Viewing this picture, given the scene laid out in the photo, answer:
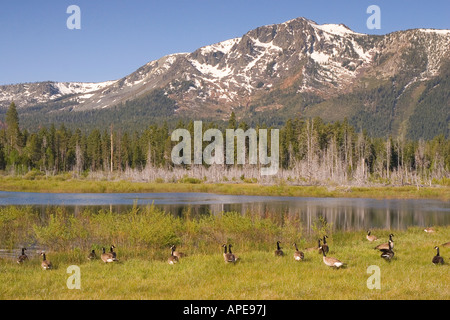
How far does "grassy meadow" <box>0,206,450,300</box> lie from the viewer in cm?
1437

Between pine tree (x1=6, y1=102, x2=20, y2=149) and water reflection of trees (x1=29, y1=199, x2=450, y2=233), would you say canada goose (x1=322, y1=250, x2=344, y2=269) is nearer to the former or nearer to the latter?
water reflection of trees (x1=29, y1=199, x2=450, y2=233)

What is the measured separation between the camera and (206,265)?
18812mm

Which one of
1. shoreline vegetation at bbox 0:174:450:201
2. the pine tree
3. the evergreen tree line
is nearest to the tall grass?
shoreline vegetation at bbox 0:174:450:201

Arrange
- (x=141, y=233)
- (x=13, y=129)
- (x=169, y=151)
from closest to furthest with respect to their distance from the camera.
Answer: (x=141, y=233) < (x=169, y=151) < (x=13, y=129)

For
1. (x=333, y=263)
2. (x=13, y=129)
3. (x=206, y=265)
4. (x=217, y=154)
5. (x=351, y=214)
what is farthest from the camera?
(x=13, y=129)

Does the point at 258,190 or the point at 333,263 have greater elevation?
the point at 333,263

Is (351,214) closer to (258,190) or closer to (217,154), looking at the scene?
(258,190)

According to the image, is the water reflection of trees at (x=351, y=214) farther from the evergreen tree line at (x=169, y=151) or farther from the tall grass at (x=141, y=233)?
the evergreen tree line at (x=169, y=151)

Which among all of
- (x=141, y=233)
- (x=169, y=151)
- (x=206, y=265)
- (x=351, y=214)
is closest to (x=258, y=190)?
(x=351, y=214)

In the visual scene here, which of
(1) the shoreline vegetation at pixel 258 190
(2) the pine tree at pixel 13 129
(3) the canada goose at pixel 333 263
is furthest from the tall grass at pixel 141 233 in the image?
(2) the pine tree at pixel 13 129

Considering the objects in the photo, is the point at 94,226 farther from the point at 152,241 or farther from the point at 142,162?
the point at 142,162
